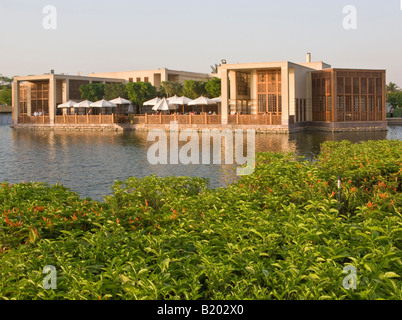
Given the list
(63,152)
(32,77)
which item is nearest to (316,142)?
(63,152)

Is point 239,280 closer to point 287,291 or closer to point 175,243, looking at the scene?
point 287,291

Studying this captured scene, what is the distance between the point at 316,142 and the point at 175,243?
3006 centimetres

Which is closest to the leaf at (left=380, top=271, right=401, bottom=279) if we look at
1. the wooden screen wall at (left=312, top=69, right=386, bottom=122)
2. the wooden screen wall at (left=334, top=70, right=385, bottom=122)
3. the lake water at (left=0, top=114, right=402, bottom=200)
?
the lake water at (left=0, top=114, right=402, bottom=200)

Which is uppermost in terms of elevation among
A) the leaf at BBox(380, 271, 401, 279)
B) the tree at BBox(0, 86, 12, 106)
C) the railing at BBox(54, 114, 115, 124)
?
the tree at BBox(0, 86, 12, 106)

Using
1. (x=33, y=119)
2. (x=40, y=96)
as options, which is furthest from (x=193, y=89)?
(x=40, y=96)

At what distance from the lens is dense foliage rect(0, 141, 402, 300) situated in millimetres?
4551

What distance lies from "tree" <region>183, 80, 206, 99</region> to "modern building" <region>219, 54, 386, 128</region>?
1094 centimetres

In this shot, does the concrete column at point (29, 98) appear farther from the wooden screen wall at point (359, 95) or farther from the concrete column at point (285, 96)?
the wooden screen wall at point (359, 95)

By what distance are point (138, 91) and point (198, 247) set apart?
57.2m

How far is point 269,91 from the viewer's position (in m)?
48.4

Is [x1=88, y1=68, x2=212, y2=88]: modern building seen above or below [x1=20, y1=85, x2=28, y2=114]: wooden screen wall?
above

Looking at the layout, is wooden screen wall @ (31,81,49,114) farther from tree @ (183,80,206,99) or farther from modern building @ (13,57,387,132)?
tree @ (183,80,206,99)

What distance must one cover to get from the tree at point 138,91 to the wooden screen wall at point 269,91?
17.6 metres
